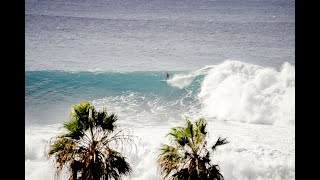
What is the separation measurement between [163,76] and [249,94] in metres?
7.11

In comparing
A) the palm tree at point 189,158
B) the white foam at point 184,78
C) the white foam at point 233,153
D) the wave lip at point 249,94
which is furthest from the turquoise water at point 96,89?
the palm tree at point 189,158

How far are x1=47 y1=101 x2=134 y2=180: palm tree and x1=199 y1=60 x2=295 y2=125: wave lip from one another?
19337 millimetres

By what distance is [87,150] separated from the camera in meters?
6.13

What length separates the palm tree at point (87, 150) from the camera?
6023 mm

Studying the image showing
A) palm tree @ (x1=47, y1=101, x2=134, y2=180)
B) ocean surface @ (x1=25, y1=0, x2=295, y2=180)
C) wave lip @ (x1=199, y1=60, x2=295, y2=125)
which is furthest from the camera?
wave lip @ (x1=199, y1=60, x2=295, y2=125)

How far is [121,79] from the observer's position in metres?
30.5

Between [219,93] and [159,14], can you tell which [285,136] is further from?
[159,14]

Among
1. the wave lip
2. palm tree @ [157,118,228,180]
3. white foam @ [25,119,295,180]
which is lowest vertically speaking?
white foam @ [25,119,295,180]

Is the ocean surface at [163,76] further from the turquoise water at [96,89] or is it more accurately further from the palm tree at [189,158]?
the palm tree at [189,158]

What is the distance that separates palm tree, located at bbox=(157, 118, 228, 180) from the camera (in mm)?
6480

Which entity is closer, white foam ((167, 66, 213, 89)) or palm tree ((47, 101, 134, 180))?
palm tree ((47, 101, 134, 180))

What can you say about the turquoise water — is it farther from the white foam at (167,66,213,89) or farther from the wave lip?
the wave lip

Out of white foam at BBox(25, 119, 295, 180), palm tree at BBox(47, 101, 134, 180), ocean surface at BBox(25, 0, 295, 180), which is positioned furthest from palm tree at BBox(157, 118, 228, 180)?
white foam at BBox(25, 119, 295, 180)
